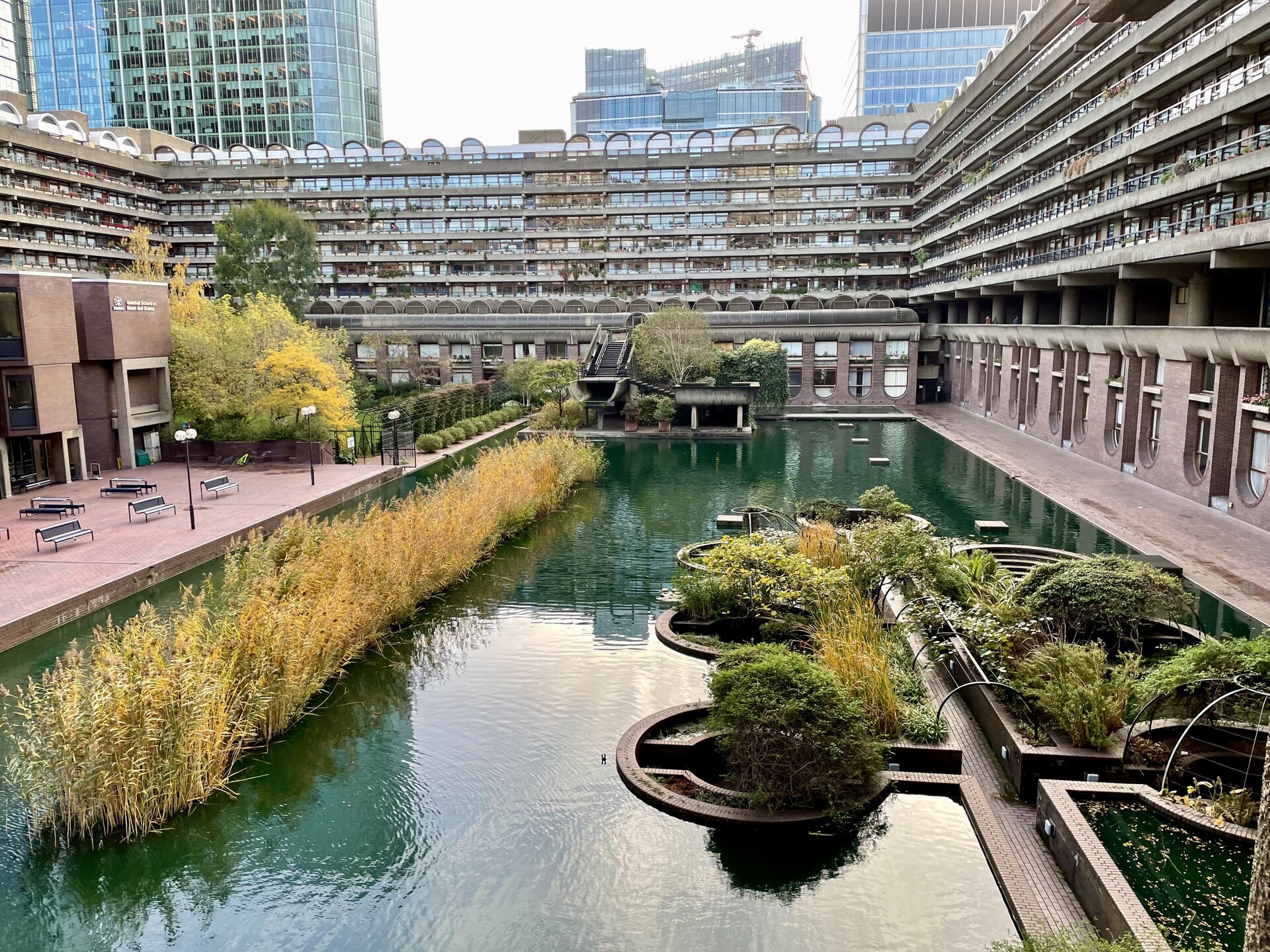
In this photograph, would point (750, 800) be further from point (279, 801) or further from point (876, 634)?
point (279, 801)

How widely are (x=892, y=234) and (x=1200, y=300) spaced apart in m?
43.4

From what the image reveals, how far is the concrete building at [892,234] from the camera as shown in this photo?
89.6 ft

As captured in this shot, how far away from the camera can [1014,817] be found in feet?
34.4

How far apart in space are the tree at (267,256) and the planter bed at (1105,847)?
5597 centimetres

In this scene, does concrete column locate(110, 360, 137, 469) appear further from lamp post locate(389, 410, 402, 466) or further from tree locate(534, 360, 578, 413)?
tree locate(534, 360, 578, 413)

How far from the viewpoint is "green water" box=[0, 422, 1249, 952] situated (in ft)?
29.3

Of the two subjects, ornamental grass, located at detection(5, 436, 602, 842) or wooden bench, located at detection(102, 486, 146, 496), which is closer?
ornamental grass, located at detection(5, 436, 602, 842)

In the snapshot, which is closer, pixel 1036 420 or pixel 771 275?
pixel 1036 420

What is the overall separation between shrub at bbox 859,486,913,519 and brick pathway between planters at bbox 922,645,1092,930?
28.7 feet

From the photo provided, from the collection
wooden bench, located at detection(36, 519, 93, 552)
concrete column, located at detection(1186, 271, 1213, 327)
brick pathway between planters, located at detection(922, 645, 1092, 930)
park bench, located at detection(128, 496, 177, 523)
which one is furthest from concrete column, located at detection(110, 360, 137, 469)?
concrete column, located at detection(1186, 271, 1213, 327)

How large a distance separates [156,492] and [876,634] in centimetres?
2302

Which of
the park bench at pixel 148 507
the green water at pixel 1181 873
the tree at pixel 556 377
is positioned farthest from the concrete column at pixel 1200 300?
the park bench at pixel 148 507

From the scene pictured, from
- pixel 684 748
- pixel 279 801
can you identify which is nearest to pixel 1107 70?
pixel 684 748

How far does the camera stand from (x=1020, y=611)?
554 inches
